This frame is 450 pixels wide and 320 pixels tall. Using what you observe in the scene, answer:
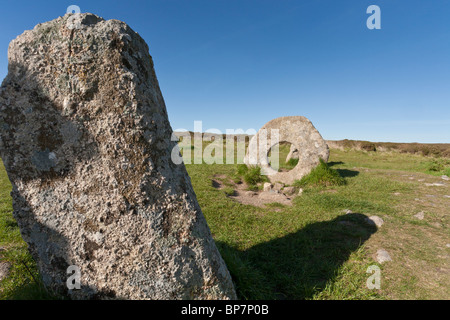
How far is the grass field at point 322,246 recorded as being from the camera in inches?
115

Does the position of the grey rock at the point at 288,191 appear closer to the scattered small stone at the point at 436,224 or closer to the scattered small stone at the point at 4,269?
the scattered small stone at the point at 436,224

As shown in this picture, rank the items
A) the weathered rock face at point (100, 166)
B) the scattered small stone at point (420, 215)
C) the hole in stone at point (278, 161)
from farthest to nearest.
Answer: the hole in stone at point (278, 161) → the scattered small stone at point (420, 215) → the weathered rock face at point (100, 166)

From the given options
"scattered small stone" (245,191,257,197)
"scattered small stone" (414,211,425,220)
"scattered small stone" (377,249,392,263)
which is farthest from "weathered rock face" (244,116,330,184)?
"scattered small stone" (377,249,392,263)

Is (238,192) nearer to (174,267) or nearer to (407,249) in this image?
(407,249)

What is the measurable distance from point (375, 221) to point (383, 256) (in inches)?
52.9

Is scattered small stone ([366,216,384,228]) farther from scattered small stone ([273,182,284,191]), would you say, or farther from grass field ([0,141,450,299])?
scattered small stone ([273,182,284,191])

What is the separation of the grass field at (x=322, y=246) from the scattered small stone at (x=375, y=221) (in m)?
0.09

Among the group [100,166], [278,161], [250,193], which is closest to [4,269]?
[100,166]

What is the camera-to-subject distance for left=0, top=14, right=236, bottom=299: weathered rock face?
6.61 ft

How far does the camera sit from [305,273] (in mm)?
3291

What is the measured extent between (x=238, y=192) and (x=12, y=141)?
666cm

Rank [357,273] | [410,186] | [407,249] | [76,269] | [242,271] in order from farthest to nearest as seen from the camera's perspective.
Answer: [410,186]
[407,249]
[357,273]
[242,271]
[76,269]

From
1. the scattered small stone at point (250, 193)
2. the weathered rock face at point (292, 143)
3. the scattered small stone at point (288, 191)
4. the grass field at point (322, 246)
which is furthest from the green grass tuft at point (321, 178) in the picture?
the scattered small stone at point (250, 193)

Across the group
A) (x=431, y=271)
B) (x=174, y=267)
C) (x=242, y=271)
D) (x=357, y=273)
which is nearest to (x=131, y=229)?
(x=174, y=267)
